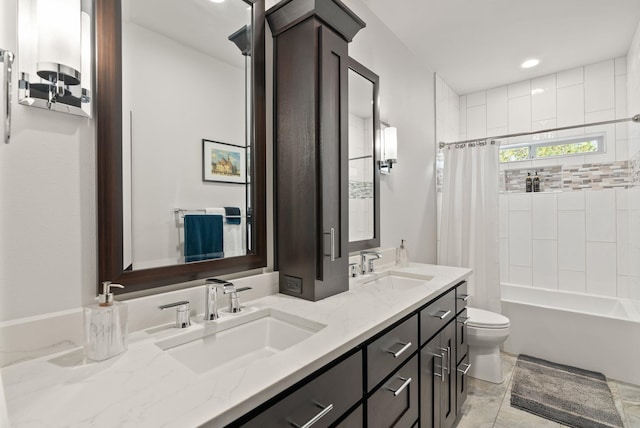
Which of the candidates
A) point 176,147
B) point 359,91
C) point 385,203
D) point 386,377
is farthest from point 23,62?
point 385,203

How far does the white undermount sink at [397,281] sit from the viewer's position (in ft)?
6.12

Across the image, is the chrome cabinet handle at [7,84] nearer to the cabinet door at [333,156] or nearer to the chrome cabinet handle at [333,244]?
the cabinet door at [333,156]

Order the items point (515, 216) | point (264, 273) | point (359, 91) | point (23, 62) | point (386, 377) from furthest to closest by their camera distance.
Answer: point (515, 216) → point (359, 91) → point (264, 273) → point (386, 377) → point (23, 62)

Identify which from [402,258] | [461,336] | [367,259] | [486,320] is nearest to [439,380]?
[461,336]

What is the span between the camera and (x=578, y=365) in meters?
2.50

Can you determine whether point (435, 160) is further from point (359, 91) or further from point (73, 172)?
point (73, 172)

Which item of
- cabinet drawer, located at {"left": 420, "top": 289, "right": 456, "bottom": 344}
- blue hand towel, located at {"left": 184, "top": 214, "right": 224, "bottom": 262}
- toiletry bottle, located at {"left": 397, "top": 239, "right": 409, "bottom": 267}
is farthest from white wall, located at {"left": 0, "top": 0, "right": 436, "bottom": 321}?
toiletry bottle, located at {"left": 397, "top": 239, "right": 409, "bottom": 267}

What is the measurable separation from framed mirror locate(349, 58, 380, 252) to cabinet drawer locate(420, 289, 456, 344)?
1.87ft

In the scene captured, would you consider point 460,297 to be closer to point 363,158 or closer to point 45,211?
point 363,158

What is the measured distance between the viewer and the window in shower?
117 inches

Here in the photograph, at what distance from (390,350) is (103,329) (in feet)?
2.94

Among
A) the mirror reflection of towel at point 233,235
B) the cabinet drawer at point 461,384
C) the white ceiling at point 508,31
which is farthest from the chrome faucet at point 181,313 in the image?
the white ceiling at point 508,31

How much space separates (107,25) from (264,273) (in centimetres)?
103

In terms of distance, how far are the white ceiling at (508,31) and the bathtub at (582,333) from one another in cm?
216
